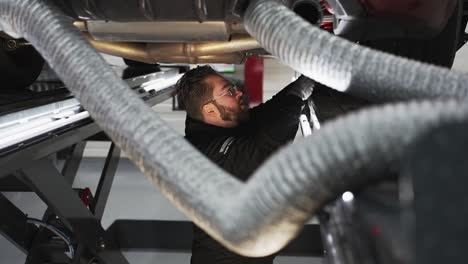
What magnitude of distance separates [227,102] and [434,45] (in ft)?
1.92

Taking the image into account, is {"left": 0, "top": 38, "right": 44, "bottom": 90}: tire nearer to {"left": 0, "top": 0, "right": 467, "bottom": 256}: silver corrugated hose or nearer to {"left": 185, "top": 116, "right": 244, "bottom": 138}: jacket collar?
{"left": 185, "top": 116, "right": 244, "bottom": 138}: jacket collar

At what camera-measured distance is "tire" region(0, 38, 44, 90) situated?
158 cm

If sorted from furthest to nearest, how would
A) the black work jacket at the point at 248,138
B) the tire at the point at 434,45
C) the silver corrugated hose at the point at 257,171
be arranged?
the black work jacket at the point at 248,138 → the tire at the point at 434,45 → the silver corrugated hose at the point at 257,171

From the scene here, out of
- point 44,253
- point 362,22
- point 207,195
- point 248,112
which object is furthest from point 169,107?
point 207,195

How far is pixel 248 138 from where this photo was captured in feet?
4.43

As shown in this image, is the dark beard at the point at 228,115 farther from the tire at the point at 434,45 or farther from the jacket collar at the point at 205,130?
the tire at the point at 434,45

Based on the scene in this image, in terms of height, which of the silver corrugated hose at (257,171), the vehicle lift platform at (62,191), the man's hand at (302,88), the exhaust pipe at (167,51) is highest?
the silver corrugated hose at (257,171)

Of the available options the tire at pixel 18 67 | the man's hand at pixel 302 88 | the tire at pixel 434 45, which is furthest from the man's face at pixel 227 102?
the tire at pixel 18 67

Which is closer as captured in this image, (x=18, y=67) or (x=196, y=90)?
(x=196, y=90)

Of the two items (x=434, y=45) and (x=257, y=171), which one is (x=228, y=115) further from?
(x=257, y=171)

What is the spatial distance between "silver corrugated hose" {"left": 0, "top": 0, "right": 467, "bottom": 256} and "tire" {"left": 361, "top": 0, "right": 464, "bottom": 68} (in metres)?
0.54

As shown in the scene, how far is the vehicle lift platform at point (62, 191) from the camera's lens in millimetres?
1212

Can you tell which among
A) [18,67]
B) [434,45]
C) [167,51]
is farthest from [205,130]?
[18,67]

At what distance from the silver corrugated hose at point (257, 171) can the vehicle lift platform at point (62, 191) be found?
269 millimetres
